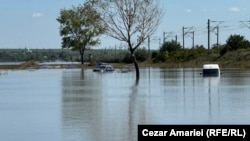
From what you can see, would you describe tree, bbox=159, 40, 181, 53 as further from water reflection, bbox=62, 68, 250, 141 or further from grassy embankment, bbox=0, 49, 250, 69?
water reflection, bbox=62, 68, 250, 141

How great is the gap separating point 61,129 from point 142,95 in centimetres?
1223

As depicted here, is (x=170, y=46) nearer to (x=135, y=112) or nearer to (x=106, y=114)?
(x=135, y=112)

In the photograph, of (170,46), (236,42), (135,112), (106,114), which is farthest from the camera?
(170,46)

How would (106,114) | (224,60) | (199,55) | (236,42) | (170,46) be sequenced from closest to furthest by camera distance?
1. (106,114)
2. (224,60)
3. (236,42)
4. (199,55)
5. (170,46)

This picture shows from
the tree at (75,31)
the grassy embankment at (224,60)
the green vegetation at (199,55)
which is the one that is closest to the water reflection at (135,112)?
the grassy embankment at (224,60)

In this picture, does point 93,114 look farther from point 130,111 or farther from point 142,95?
point 142,95

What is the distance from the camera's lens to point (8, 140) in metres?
13.8

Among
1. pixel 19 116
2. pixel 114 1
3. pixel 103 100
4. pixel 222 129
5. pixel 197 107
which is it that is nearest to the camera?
pixel 222 129

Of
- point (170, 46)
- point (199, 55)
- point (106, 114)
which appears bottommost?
point (106, 114)

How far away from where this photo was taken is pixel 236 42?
9938cm

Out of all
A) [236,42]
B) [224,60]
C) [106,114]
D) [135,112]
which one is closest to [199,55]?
[236,42]

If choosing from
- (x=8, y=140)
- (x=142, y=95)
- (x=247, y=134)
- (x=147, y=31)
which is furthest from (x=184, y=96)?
(x=147, y=31)

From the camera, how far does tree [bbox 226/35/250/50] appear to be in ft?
323

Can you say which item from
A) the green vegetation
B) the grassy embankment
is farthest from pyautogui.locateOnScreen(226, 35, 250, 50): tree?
the grassy embankment
